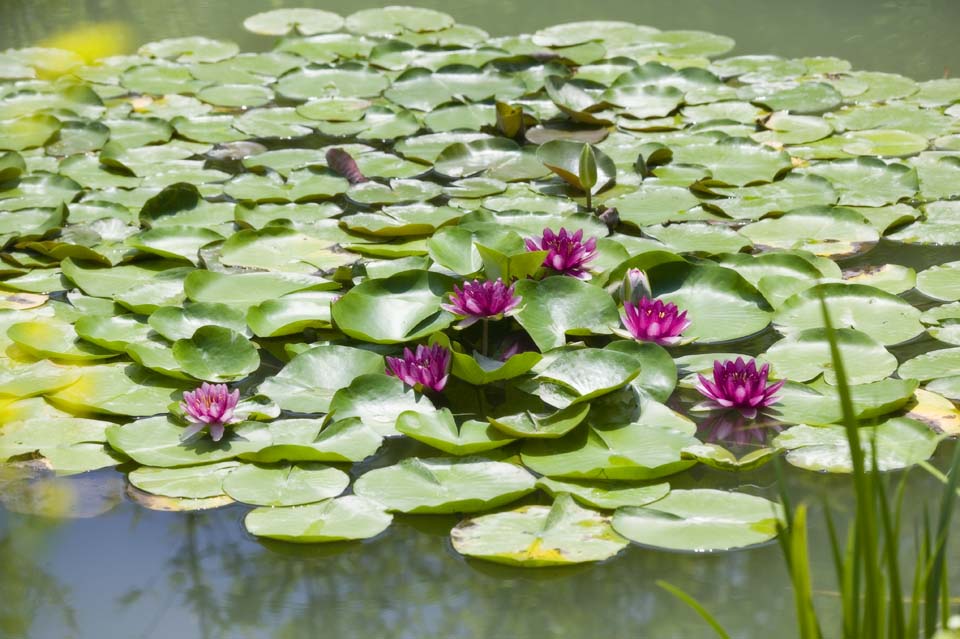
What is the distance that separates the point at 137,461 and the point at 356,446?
39 centimetres

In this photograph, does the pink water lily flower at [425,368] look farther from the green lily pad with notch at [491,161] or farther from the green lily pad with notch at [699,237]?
the green lily pad with notch at [491,161]

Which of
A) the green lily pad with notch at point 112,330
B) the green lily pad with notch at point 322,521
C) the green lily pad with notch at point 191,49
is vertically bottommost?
the green lily pad with notch at point 322,521

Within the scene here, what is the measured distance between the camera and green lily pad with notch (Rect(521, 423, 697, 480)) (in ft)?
6.30

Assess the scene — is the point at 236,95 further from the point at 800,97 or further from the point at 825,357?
the point at 825,357

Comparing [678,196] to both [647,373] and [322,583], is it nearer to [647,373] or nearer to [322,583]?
[647,373]

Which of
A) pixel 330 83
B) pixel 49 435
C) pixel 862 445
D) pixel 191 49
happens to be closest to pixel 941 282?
pixel 862 445

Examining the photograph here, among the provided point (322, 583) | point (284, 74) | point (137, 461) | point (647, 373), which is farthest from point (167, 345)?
point (284, 74)

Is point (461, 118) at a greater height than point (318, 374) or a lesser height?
greater

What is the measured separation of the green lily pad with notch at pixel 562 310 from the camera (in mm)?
2295

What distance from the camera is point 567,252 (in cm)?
245

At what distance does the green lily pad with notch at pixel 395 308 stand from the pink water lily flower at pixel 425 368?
0.30 ft

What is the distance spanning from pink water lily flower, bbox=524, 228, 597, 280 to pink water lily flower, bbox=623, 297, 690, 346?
0.22 m

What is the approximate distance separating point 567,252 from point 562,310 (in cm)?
16

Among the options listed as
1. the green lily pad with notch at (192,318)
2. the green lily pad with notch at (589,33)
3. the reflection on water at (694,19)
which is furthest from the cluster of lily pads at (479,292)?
the green lily pad with notch at (589,33)
